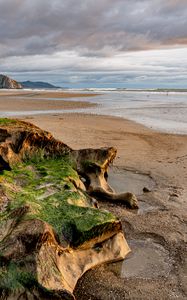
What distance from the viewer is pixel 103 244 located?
497 centimetres

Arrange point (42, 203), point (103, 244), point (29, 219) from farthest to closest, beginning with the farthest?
point (42, 203) → point (103, 244) → point (29, 219)

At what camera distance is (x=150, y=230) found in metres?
6.12

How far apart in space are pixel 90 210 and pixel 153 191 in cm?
329

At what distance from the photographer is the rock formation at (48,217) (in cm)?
380

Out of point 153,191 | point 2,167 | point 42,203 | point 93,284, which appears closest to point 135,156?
point 153,191

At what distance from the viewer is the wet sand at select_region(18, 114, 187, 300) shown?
177 inches

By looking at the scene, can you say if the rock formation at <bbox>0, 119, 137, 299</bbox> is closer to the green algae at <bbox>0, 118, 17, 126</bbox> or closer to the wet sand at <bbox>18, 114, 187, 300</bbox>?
the green algae at <bbox>0, 118, 17, 126</bbox>

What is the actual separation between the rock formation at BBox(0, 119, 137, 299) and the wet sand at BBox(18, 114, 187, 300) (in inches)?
9.8

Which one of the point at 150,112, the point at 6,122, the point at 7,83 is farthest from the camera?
the point at 7,83

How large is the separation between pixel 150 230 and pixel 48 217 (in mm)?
1936

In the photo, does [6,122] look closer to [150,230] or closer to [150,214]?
[150,214]

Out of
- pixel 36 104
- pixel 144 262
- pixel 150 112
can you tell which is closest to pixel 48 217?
pixel 144 262

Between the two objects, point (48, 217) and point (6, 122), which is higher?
point (6, 122)

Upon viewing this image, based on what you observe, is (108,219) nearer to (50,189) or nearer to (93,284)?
(93,284)
